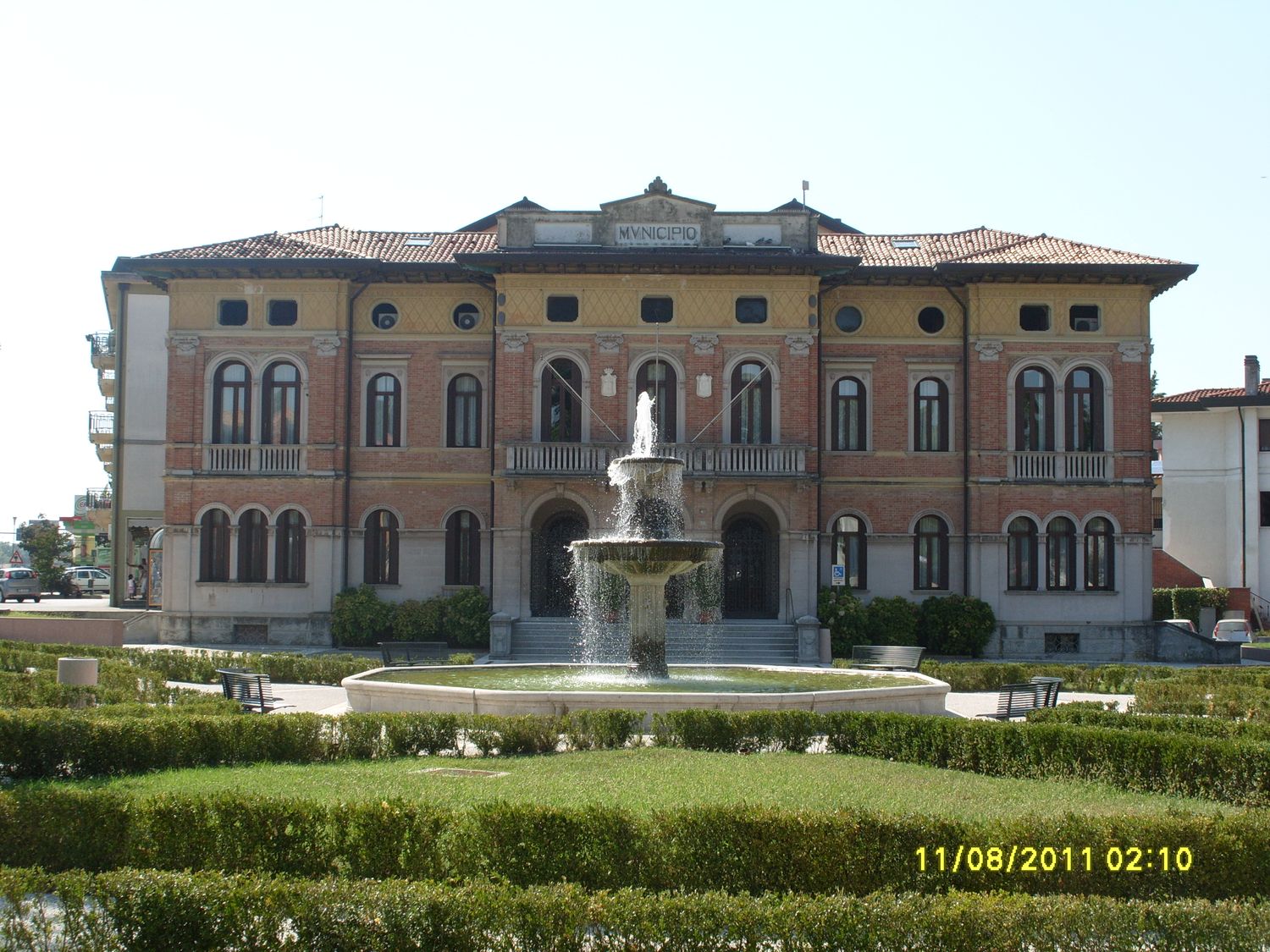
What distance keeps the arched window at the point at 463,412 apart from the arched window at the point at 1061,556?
15588 mm

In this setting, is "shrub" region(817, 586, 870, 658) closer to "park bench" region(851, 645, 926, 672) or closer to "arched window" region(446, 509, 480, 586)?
"park bench" region(851, 645, 926, 672)

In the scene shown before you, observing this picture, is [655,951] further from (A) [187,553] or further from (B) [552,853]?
(A) [187,553]

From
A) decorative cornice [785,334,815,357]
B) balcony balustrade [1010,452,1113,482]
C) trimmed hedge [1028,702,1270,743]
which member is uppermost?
decorative cornice [785,334,815,357]

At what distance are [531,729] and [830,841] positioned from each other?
6.86 metres

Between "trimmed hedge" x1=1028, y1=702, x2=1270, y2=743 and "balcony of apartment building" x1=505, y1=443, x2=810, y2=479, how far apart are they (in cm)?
1644

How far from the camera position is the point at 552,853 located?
980 cm

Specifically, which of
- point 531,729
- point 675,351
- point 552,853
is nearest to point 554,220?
point 675,351

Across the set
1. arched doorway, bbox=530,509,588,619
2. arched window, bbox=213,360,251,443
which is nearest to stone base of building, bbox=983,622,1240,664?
arched doorway, bbox=530,509,588,619

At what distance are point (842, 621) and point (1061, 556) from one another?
659cm

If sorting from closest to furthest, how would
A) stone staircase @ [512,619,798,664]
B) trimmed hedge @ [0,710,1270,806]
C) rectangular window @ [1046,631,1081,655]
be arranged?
trimmed hedge @ [0,710,1270,806], stone staircase @ [512,619,798,664], rectangular window @ [1046,631,1081,655]

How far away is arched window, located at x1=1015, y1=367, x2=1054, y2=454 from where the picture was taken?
35.3m

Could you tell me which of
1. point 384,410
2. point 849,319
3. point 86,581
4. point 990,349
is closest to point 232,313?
point 384,410

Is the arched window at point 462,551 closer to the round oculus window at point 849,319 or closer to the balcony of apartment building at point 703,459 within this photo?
the balcony of apartment building at point 703,459

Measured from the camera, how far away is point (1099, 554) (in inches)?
1384
